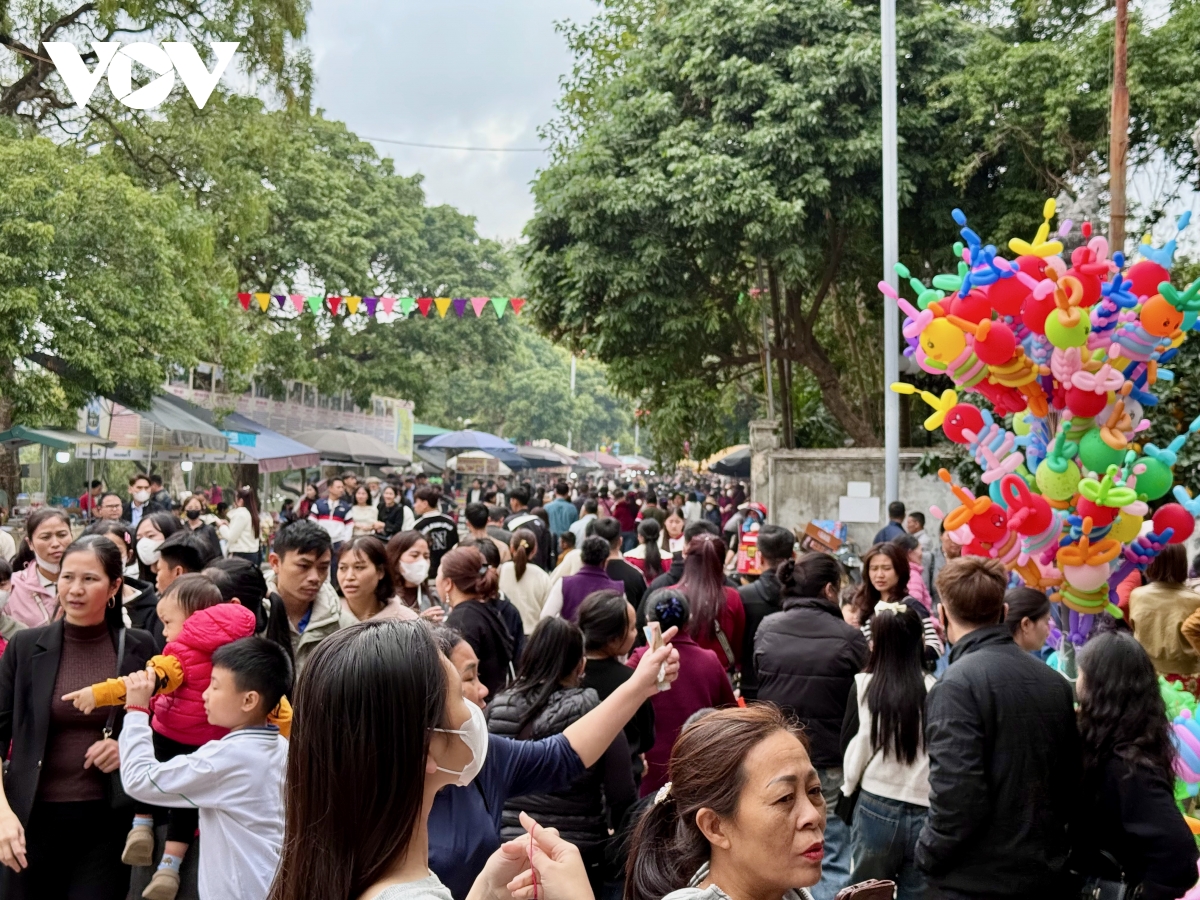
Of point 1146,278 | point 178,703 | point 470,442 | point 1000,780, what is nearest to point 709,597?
point 1000,780

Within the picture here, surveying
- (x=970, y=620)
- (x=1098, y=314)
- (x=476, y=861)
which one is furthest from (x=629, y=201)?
(x=476, y=861)

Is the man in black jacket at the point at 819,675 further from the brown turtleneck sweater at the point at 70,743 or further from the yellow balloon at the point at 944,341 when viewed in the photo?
the brown turtleneck sweater at the point at 70,743

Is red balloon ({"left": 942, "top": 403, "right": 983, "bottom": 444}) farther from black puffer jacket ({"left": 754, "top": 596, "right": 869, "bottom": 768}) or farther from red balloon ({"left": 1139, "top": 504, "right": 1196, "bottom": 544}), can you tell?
black puffer jacket ({"left": 754, "top": 596, "right": 869, "bottom": 768})

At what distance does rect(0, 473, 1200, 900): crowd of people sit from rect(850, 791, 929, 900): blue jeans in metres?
0.01

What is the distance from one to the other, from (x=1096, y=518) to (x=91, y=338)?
12996 millimetres

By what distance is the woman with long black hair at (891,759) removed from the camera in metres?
4.19

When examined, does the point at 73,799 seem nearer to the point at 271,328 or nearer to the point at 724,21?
the point at 724,21

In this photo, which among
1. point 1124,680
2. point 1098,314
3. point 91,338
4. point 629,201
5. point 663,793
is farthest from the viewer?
point 629,201

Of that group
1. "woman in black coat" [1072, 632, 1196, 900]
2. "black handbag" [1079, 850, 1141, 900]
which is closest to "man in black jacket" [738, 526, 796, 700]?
"black handbag" [1079, 850, 1141, 900]

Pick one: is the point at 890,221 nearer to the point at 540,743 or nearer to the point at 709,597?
the point at 709,597

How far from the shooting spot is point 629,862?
2535 millimetres

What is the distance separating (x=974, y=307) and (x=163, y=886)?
5.37 m

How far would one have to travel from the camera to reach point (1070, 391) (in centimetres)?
704

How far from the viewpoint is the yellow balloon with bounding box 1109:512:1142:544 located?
6965mm
